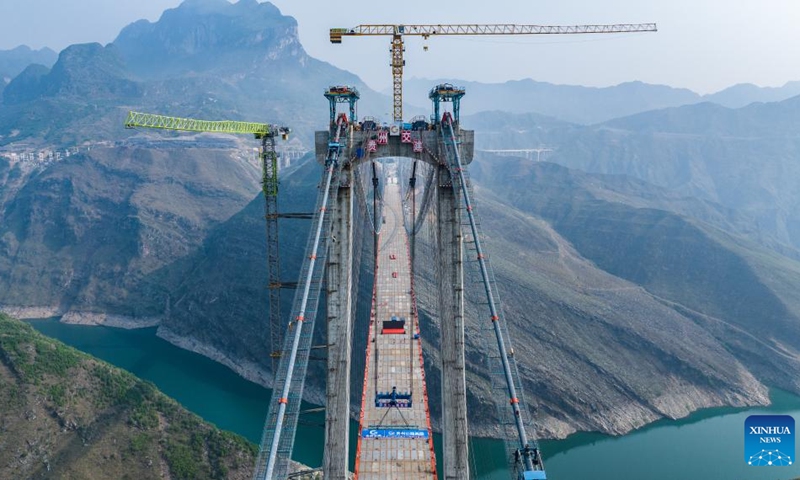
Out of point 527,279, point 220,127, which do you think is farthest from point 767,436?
point 527,279

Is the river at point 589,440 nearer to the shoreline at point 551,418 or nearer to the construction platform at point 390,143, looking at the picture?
the shoreline at point 551,418

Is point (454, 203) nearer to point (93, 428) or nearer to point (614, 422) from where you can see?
point (93, 428)

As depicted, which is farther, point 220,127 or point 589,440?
point 589,440

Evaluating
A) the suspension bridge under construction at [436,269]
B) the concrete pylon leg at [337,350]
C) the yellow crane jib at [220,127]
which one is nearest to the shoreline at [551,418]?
the suspension bridge under construction at [436,269]

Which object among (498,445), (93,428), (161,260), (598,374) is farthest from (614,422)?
(161,260)

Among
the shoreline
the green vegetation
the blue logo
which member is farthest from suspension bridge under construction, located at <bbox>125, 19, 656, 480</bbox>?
the shoreline

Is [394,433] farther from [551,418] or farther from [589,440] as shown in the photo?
[589,440]
